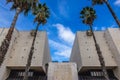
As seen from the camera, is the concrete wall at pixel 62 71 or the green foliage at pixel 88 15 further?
the green foliage at pixel 88 15

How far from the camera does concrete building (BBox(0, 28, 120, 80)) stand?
92.7 ft

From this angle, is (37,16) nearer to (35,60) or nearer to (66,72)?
(35,60)

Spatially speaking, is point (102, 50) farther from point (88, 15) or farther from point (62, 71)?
point (62, 71)

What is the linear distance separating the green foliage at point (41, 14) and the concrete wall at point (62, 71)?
27.8 feet

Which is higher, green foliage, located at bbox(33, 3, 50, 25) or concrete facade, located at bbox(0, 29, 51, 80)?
green foliage, located at bbox(33, 3, 50, 25)

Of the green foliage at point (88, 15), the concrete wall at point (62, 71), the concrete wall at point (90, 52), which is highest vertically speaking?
the green foliage at point (88, 15)

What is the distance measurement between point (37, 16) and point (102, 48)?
1509cm

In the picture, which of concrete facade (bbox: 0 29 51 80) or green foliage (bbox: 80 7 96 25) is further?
concrete facade (bbox: 0 29 51 80)

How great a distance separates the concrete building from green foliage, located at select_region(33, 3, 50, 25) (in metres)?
6.03

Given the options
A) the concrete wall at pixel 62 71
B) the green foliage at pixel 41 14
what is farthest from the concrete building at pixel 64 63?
the green foliage at pixel 41 14

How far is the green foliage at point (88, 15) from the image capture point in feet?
92.0

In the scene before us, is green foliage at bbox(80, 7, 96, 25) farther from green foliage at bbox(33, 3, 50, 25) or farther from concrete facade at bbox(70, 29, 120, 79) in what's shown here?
green foliage at bbox(33, 3, 50, 25)

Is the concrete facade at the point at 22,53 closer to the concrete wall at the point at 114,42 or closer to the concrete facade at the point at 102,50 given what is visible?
the concrete facade at the point at 102,50

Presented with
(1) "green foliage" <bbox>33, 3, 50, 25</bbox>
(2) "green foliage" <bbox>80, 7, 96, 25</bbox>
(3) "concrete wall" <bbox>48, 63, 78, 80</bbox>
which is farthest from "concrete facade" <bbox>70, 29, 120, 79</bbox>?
(1) "green foliage" <bbox>33, 3, 50, 25</bbox>
